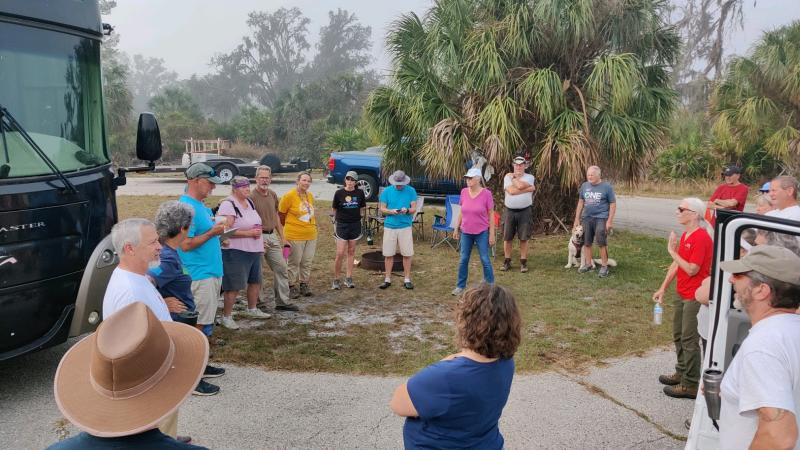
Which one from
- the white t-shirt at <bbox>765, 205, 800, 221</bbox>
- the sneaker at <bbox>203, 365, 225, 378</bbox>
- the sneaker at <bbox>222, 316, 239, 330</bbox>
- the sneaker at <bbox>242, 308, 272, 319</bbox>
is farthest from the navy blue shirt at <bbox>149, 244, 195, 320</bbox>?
the white t-shirt at <bbox>765, 205, 800, 221</bbox>

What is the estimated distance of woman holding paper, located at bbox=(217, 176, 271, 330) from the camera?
546 cm

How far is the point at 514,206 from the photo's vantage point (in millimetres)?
8586

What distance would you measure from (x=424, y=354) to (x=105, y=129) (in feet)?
10.8

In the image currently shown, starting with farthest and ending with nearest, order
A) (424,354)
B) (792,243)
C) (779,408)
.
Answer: (424,354) → (792,243) → (779,408)

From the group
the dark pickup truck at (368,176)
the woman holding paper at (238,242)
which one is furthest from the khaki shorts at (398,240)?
the dark pickup truck at (368,176)

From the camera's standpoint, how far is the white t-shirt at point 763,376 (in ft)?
6.35

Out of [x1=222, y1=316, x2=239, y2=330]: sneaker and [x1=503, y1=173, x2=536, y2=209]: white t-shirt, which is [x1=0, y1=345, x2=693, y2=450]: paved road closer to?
[x1=222, y1=316, x2=239, y2=330]: sneaker

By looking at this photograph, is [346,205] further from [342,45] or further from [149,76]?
[149,76]

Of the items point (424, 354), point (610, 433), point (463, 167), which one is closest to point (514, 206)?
point (463, 167)

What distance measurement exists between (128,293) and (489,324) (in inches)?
71.8

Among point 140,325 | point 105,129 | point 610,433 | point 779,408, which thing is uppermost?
point 105,129

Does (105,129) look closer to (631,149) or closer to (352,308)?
(352,308)

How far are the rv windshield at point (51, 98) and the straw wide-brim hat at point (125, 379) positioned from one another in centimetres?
286

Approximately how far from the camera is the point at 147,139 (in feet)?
15.6
